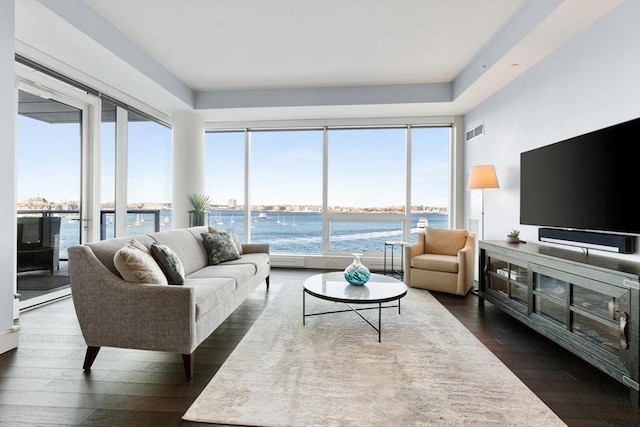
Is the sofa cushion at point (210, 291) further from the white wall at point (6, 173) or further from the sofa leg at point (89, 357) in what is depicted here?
the white wall at point (6, 173)

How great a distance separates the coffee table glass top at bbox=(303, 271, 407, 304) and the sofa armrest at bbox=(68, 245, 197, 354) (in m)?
1.12

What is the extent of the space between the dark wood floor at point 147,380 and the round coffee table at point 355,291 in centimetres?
71

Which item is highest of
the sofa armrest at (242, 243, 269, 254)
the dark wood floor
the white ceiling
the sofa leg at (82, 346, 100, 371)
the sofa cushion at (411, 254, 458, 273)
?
the white ceiling

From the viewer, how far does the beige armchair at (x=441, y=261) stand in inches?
151

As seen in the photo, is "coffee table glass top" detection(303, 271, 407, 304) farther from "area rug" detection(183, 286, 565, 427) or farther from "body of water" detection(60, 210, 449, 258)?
"body of water" detection(60, 210, 449, 258)

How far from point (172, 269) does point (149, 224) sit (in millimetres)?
3056

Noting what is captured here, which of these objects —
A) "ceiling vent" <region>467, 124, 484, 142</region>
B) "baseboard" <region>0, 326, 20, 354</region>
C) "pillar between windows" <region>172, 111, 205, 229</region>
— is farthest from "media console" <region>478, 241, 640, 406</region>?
"pillar between windows" <region>172, 111, 205, 229</region>

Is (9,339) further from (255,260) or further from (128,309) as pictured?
(255,260)

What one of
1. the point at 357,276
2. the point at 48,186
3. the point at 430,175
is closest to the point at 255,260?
the point at 357,276

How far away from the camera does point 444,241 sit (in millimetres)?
4410

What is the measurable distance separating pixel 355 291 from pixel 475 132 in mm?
3489

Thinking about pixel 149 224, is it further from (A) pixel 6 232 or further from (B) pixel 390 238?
(B) pixel 390 238

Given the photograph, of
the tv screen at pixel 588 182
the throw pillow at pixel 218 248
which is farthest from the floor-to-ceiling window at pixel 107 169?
the tv screen at pixel 588 182

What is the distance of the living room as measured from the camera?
2336 millimetres
